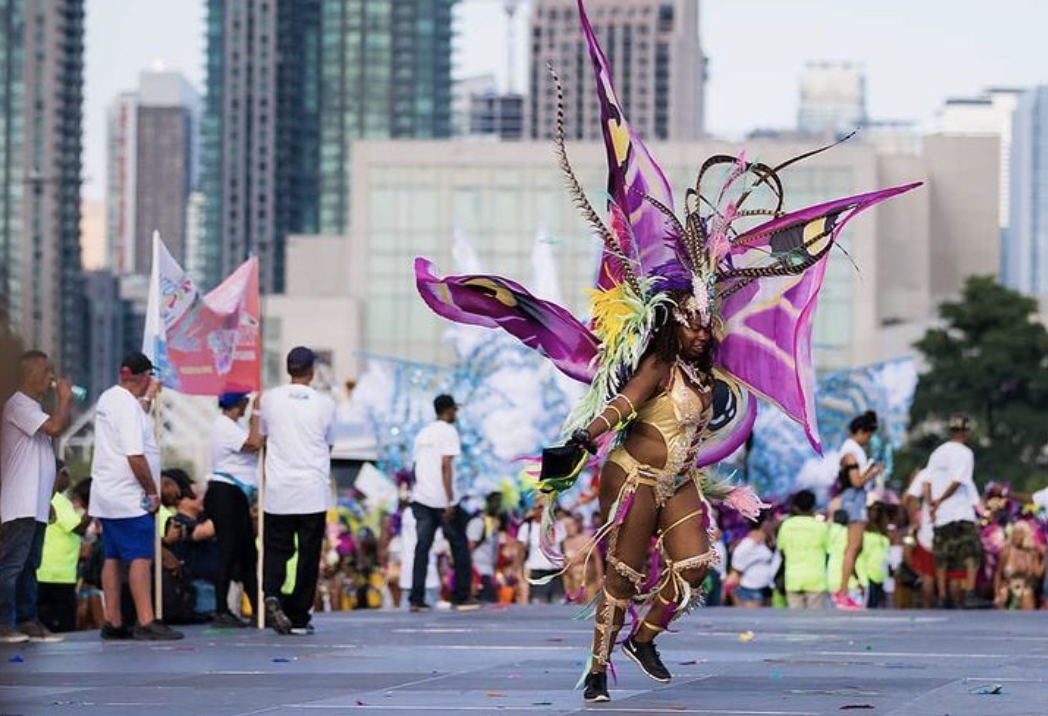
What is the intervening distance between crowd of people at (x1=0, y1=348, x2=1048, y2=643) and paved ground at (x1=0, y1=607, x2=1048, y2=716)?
0.57m

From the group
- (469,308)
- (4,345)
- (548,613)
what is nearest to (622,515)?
(469,308)

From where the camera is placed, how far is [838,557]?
75.4 feet

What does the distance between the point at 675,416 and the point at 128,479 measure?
5.35 meters

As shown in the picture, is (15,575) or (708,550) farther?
(15,575)

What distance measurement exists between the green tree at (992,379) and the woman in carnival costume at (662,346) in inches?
2782

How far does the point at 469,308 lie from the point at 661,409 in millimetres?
1215

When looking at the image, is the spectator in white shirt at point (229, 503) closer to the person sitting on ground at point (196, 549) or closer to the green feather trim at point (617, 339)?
the person sitting on ground at point (196, 549)

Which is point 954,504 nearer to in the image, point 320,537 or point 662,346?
point 320,537

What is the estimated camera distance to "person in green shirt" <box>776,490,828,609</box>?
2261 centimetres

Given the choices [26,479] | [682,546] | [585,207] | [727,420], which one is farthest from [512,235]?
[682,546]

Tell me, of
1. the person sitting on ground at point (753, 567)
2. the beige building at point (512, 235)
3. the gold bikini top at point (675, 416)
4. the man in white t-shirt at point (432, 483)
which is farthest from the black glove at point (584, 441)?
the beige building at point (512, 235)

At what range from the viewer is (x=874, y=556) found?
23.5 metres

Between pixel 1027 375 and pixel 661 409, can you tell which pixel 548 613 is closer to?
pixel 661 409

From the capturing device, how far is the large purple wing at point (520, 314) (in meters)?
12.2
